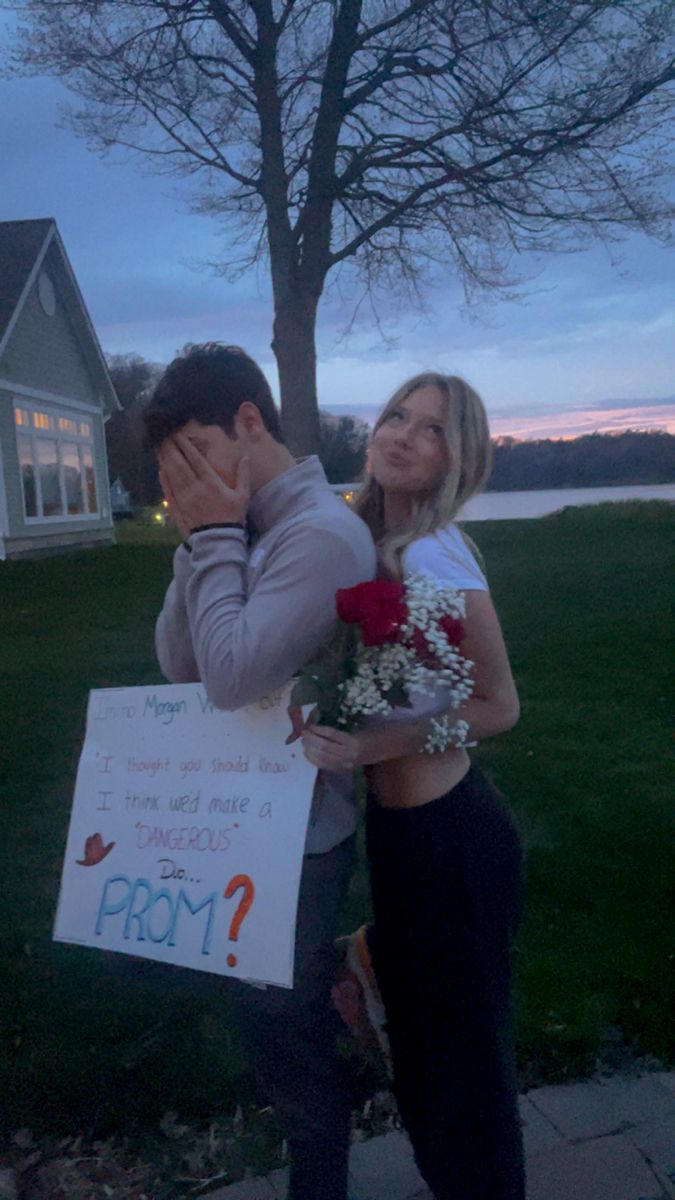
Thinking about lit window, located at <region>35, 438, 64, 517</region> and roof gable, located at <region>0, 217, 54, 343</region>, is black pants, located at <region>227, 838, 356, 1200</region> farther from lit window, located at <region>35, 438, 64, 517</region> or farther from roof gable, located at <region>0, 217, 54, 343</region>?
lit window, located at <region>35, 438, 64, 517</region>

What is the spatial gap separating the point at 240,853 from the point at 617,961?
87.5 inches

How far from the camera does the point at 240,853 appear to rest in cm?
192

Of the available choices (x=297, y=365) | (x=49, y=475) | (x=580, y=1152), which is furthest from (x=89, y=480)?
(x=580, y=1152)

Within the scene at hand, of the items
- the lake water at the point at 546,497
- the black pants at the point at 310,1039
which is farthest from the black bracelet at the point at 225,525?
the lake water at the point at 546,497

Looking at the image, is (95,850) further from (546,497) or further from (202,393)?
(546,497)

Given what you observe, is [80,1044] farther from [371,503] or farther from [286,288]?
[286,288]

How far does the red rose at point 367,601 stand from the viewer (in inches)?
66.3

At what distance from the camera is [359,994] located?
7.00 ft

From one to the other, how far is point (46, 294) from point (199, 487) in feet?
64.4

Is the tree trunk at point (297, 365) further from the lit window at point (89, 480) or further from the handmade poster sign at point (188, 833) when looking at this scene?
the lit window at point (89, 480)

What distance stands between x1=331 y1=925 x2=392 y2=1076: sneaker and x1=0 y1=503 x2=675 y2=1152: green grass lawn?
0.92 ft

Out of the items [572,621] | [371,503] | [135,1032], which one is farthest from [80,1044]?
[572,621]

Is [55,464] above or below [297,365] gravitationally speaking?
below

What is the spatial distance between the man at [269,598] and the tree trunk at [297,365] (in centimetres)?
823
